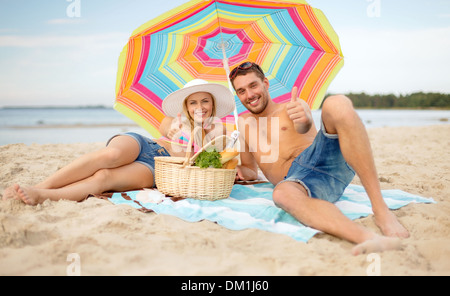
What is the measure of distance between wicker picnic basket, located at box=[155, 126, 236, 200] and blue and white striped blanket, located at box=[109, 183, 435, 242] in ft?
0.28

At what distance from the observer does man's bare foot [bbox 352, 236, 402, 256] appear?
69.8 inches

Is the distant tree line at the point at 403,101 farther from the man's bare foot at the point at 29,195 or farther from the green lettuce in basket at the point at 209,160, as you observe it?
the man's bare foot at the point at 29,195

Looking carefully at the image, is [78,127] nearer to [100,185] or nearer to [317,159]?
[100,185]

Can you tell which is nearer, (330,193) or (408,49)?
(330,193)

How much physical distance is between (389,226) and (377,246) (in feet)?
1.43

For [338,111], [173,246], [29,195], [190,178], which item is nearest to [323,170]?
[338,111]

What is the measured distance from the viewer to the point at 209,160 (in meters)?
2.74

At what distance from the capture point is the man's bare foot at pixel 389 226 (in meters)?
2.09

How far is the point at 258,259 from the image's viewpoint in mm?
1719

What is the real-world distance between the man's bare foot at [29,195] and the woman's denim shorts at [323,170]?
2062mm
